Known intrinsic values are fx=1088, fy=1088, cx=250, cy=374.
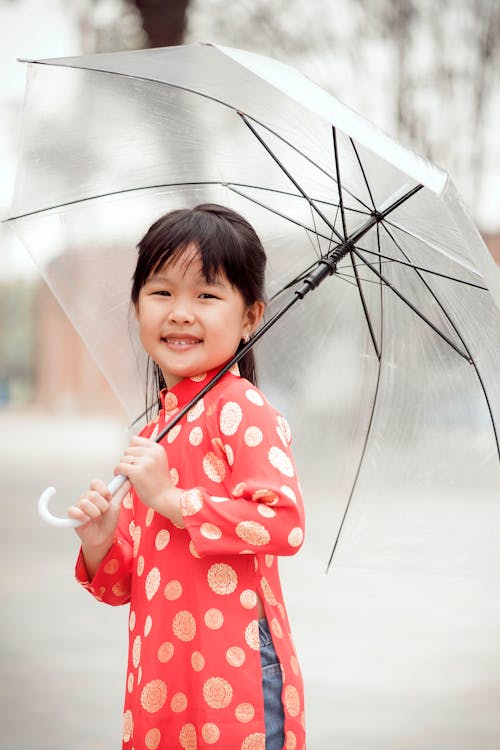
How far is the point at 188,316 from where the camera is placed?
5.65 feet

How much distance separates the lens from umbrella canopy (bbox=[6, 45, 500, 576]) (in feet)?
7.06

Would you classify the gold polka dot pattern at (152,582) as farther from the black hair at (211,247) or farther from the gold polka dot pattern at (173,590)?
the black hair at (211,247)

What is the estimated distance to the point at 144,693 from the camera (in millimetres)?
1683

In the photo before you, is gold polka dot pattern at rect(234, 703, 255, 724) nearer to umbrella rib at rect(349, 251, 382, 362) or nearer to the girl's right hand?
the girl's right hand

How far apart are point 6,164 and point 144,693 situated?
11987mm

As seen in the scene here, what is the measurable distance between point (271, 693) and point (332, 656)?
10.5ft

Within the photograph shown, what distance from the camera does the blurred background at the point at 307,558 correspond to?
3898 millimetres

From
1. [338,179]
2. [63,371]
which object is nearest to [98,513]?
[338,179]

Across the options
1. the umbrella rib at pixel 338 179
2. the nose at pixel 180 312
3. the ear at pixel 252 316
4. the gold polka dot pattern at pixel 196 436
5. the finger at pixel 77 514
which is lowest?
the finger at pixel 77 514

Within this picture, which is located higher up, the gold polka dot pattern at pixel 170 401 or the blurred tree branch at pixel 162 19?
the blurred tree branch at pixel 162 19

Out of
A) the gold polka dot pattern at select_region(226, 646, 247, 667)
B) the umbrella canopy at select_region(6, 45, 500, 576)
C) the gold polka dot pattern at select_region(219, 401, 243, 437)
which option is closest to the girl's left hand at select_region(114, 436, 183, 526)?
the gold polka dot pattern at select_region(219, 401, 243, 437)

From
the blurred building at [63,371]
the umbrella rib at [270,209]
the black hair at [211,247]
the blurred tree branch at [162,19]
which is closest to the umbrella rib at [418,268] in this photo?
the umbrella rib at [270,209]

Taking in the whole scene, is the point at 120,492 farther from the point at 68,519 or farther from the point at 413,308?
the point at 413,308

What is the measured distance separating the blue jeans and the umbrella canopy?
2.24ft
